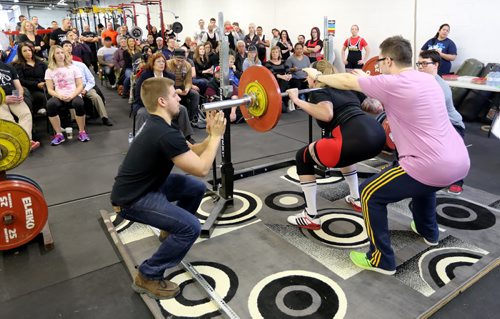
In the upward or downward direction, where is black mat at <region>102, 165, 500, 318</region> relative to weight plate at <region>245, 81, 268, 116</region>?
downward

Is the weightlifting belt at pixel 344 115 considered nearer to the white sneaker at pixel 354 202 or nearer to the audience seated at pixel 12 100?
the white sneaker at pixel 354 202

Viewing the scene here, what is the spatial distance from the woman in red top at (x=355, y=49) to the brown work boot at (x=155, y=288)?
6370 mm

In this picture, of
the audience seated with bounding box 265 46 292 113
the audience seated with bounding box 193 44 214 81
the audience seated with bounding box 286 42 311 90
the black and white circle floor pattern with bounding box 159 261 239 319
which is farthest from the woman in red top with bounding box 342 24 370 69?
the black and white circle floor pattern with bounding box 159 261 239 319

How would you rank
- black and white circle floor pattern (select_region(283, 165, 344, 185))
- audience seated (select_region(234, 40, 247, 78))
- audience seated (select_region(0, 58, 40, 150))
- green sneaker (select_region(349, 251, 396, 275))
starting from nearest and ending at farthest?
green sneaker (select_region(349, 251, 396, 275)) < black and white circle floor pattern (select_region(283, 165, 344, 185)) < audience seated (select_region(0, 58, 40, 150)) < audience seated (select_region(234, 40, 247, 78))

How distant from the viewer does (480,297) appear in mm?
1961

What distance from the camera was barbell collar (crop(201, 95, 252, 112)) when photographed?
2157 mm

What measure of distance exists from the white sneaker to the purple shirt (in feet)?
3.38

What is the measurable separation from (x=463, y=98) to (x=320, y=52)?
2.91 metres

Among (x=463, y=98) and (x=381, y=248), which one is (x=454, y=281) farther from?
(x=463, y=98)

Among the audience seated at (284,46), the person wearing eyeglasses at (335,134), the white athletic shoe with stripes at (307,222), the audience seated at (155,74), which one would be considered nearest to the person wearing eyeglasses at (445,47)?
the audience seated at (284,46)

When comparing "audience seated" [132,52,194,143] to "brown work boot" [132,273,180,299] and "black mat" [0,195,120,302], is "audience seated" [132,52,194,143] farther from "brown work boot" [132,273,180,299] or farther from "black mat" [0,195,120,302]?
"brown work boot" [132,273,180,299]

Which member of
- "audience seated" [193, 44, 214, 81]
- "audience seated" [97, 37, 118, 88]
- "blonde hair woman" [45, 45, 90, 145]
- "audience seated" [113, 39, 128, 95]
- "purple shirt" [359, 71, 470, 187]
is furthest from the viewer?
"audience seated" [97, 37, 118, 88]

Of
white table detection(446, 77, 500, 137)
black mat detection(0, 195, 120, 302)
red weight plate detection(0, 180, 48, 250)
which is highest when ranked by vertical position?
white table detection(446, 77, 500, 137)

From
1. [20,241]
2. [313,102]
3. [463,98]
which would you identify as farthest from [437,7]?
[20,241]
